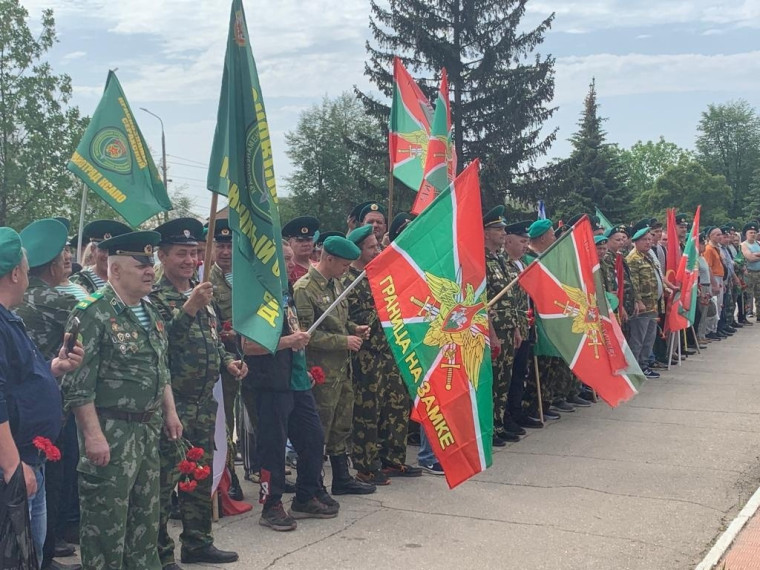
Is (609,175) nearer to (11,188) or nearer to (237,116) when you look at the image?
(11,188)

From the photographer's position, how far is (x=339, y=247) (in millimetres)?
6141

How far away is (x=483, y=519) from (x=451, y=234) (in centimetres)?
198

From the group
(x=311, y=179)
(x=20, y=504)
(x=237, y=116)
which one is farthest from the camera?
(x=311, y=179)

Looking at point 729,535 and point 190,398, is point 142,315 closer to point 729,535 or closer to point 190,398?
point 190,398

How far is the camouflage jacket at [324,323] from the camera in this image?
6.14m

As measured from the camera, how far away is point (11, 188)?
34.0 meters

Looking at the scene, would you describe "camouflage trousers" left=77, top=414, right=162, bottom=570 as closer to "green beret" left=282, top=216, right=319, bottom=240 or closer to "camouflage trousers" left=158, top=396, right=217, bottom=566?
"camouflage trousers" left=158, top=396, right=217, bottom=566

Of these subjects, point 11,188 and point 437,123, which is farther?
point 11,188

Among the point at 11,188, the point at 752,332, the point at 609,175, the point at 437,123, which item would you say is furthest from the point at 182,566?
the point at 609,175

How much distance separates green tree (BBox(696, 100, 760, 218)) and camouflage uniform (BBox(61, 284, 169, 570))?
Result: 71319mm

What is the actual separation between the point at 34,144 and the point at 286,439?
105ft

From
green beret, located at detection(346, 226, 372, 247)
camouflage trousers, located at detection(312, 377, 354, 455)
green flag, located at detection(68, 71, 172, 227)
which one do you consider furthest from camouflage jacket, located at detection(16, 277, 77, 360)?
green flag, located at detection(68, 71, 172, 227)

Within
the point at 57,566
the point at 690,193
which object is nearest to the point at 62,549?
the point at 57,566

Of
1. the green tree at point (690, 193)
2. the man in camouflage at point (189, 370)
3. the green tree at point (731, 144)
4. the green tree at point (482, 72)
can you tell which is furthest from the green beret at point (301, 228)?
the green tree at point (731, 144)
